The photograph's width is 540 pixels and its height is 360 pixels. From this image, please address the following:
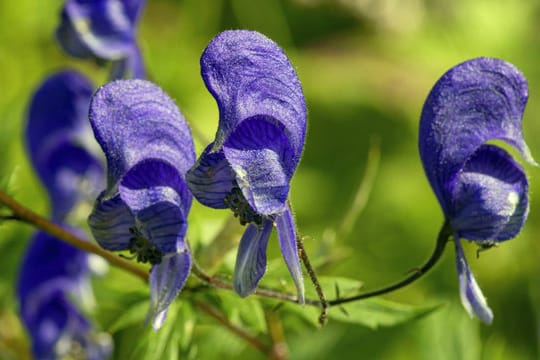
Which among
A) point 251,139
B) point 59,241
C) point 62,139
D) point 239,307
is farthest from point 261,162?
point 62,139

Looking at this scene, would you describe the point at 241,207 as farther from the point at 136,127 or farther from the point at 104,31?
the point at 104,31

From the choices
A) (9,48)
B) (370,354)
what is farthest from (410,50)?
(370,354)

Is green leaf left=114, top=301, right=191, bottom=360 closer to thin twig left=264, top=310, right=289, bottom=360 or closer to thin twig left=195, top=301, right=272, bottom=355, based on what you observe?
thin twig left=195, top=301, right=272, bottom=355

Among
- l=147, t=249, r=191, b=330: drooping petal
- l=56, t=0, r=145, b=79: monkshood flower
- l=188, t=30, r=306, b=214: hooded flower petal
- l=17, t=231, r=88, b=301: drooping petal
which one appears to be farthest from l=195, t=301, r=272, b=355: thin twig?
l=56, t=0, r=145, b=79: monkshood flower

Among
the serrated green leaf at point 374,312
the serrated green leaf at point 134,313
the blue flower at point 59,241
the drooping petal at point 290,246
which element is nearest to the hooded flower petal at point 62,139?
the blue flower at point 59,241

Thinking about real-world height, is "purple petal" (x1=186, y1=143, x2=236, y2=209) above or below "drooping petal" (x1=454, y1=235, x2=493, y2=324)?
above
